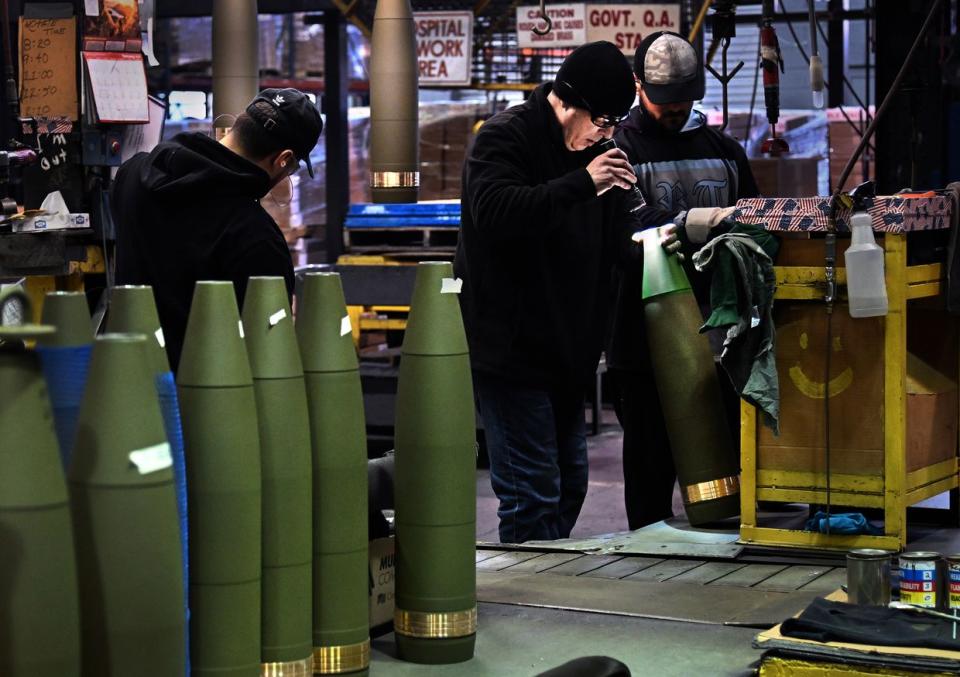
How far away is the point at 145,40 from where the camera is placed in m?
5.74

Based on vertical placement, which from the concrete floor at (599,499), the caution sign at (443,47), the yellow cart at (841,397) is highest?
the caution sign at (443,47)

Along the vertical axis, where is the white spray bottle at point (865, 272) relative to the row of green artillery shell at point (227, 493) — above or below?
above

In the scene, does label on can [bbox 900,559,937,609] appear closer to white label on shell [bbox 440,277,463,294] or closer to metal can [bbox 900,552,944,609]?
metal can [bbox 900,552,944,609]

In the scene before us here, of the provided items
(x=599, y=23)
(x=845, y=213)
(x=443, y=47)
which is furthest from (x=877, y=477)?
(x=443, y=47)

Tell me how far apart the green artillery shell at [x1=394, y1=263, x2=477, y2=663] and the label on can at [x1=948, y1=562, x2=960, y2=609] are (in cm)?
95

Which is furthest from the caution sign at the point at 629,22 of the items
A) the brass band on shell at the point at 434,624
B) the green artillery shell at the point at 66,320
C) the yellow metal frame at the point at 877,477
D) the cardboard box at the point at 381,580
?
the green artillery shell at the point at 66,320

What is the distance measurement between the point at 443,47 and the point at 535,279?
5.65m

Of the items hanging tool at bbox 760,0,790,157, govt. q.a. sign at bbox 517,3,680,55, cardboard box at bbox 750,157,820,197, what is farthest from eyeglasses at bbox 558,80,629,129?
cardboard box at bbox 750,157,820,197

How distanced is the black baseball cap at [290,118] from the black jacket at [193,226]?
0.35 feet

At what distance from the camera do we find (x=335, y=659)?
7.48 ft

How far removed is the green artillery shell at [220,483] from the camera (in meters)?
2.01

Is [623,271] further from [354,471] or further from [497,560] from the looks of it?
[354,471]

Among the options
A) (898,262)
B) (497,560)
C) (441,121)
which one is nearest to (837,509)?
(898,262)

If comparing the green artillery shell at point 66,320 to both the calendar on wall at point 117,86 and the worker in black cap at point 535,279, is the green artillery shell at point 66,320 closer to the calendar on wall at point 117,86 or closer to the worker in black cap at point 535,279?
the worker in black cap at point 535,279
